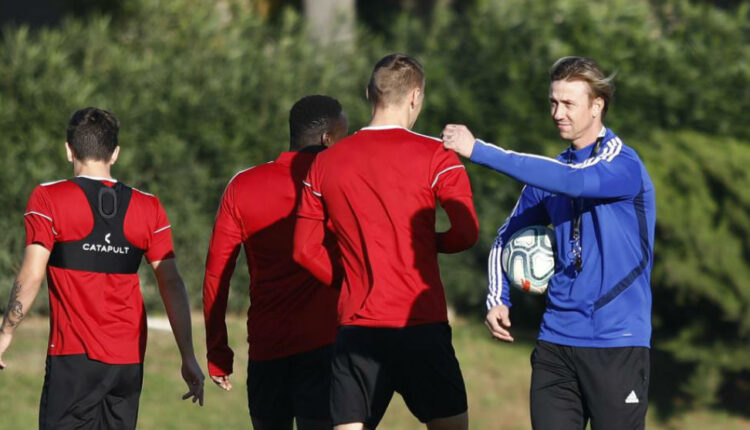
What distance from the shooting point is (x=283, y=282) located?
19.9ft

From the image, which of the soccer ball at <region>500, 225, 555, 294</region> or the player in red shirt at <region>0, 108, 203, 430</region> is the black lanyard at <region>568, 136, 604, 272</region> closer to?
the soccer ball at <region>500, 225, 555, 294</region>

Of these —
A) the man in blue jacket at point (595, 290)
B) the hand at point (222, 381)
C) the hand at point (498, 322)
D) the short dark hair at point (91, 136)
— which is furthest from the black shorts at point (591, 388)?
the short dark hair at point (91, 136)

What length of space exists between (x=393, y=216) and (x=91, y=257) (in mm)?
1544

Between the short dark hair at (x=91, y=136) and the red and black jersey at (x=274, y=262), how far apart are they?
64 centimetres

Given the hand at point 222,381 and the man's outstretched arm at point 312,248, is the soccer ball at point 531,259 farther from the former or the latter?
the hand at point 222,381

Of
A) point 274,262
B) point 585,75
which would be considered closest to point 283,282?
point 274,262

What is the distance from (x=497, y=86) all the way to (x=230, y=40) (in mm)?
2896

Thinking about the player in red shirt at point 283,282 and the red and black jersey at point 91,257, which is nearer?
the red and black jersey at point 91,257

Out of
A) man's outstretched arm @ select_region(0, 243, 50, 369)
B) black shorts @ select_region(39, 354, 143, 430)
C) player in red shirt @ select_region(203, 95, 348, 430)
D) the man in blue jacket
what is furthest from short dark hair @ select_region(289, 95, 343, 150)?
black shorts @ select_region(39, 354, 143, 430)

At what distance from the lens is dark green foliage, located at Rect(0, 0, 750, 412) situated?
36.2 feet

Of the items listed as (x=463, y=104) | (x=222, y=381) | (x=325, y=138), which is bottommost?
(x=222, y=381)

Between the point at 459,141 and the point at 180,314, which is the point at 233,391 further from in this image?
the point at 459,141

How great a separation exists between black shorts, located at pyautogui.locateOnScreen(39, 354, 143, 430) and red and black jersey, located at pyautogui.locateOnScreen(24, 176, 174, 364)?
5 centimetres

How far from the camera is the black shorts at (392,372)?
204 inches
